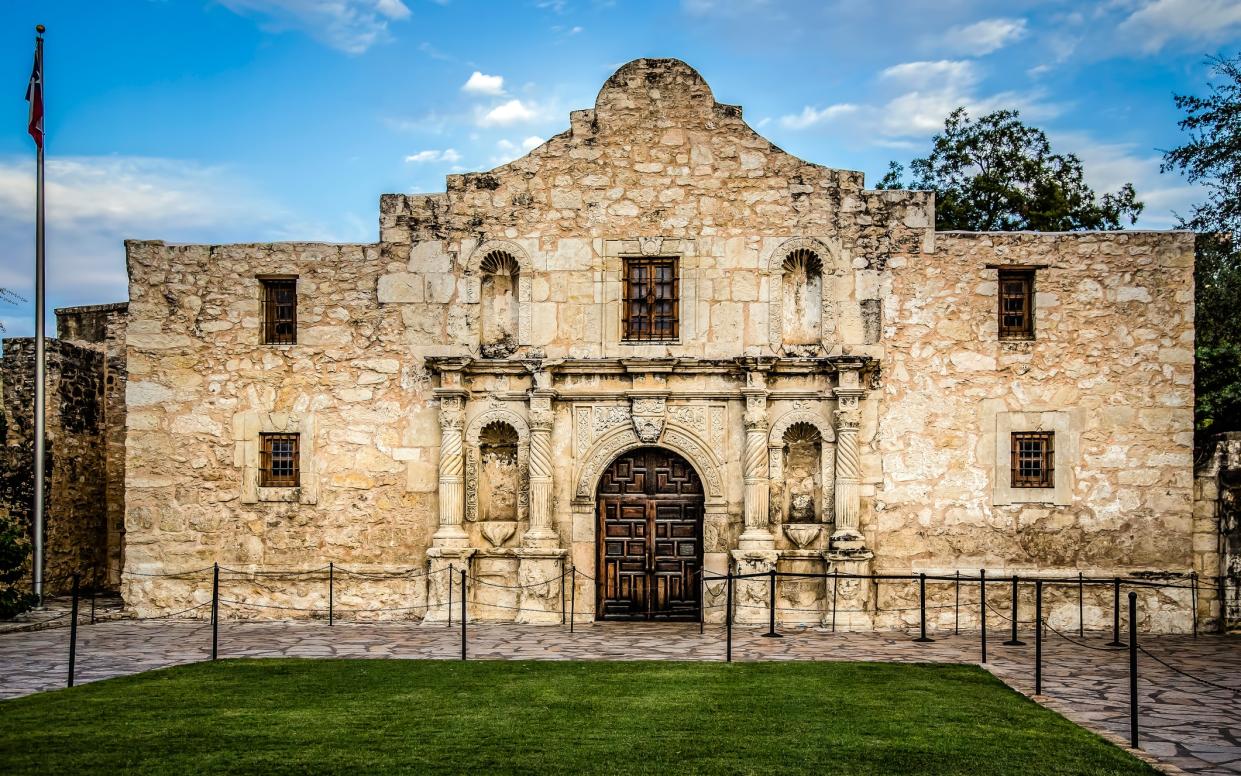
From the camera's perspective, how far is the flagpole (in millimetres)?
16312

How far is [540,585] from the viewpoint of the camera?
1564 centimetres

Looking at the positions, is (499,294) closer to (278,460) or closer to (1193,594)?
(278,460)

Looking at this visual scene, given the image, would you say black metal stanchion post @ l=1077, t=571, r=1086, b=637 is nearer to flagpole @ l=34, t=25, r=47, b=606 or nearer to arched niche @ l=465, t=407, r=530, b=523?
arched niche @ l=465, t=407, r=530, b=523

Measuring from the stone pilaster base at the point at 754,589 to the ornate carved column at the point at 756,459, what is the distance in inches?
7.2

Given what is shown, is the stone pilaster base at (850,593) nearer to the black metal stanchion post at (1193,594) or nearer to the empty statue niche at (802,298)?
the empty statue niche at (802,298)

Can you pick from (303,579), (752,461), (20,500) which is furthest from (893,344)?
(20,500)

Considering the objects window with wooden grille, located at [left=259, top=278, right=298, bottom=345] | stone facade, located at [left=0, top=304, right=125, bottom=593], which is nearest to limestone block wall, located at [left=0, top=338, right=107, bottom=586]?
stone facade, located at [left=0, top=304, right=125, bottom=593]

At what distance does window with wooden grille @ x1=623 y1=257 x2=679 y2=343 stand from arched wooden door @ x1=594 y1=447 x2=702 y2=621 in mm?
1765

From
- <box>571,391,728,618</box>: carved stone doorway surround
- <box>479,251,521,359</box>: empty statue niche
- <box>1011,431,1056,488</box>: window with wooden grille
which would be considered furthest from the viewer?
<box>479,251,521,359</box>: empty statue niche

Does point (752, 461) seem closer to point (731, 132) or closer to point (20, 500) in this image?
point (731, 132)

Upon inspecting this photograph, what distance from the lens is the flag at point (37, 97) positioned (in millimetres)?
16516

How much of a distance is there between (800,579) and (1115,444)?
493 cm

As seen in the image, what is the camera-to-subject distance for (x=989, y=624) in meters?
15.5

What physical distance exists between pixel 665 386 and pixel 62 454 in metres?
10.8
